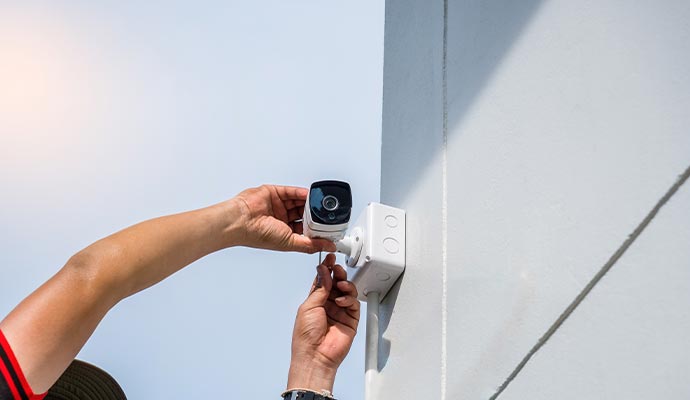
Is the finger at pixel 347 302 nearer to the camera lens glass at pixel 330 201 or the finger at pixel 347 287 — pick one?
the finger at pixel 347 287

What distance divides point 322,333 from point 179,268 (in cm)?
37

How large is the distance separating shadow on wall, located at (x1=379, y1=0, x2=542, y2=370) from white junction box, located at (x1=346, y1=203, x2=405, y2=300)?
4cm

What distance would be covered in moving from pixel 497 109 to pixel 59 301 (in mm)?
892

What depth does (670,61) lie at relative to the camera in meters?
1.23

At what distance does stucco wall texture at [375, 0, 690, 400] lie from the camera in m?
1.19

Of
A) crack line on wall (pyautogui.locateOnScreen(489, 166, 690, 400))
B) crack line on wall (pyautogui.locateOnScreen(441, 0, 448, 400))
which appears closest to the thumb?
crack line on wall (pyautogui.locateOnScreen(441, 0, 448, 400))

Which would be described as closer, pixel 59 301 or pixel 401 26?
pixel 59 301

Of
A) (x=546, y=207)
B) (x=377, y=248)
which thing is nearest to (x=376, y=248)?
(x=377, y=248)

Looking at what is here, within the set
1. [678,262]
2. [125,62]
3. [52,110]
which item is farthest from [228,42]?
[678,262]

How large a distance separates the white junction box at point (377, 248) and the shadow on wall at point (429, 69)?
0.12 ft

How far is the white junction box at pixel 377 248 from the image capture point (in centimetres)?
219

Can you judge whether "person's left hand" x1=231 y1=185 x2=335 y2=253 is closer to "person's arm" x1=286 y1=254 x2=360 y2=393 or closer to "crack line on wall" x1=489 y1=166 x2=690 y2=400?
"person's arm" x1=286 y1=254 x2=360 y2=393

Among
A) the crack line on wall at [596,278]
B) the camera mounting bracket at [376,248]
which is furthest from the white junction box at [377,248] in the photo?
the crack line on wall at [596,278]

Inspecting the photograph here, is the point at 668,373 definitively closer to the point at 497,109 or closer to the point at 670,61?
the point at 670,61
